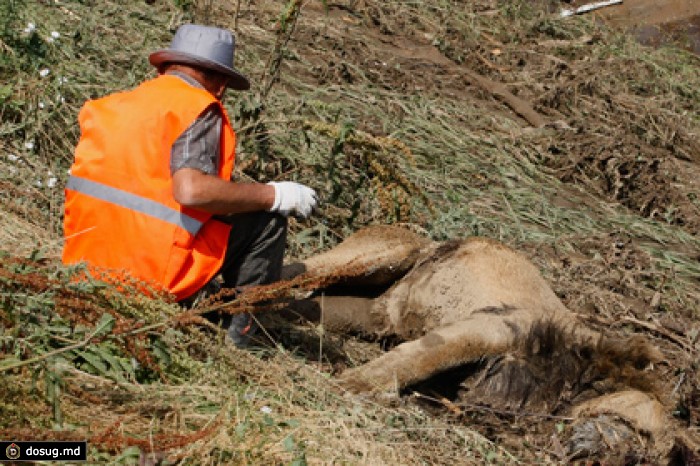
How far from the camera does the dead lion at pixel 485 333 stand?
5062 millimetres

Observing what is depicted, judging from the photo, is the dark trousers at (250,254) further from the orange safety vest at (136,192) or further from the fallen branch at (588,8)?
the fallen branch at (588,8)

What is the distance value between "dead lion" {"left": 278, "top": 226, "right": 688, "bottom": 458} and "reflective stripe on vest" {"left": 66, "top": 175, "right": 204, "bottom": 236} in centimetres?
92

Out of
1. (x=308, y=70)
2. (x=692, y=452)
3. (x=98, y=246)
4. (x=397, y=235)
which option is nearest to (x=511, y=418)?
(x=692, y=452)

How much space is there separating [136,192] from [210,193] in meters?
0.33

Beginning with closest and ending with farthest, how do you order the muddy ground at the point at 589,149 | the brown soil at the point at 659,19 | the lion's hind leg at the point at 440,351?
1. the lion's hind leg at the point at 440,351
2. the muddy ground at the point at 589,149
3. the brown soil at the point at 659,19

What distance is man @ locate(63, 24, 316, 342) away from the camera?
4.52 meters

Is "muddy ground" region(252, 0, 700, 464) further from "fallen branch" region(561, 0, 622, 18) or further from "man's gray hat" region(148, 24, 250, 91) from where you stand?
"man's gray hat" region(148, 24, 250, 91)

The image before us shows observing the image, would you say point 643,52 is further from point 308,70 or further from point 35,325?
point 35,325

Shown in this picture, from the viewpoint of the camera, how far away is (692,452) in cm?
520

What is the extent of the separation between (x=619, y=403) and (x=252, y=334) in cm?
186

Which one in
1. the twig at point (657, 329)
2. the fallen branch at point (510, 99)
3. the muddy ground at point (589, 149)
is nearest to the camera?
the muddy ground at point (589, 149)

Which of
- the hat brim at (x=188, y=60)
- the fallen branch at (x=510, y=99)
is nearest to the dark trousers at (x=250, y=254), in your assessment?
the hat brim at (x=188, y=60)

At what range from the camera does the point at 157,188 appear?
4.54m

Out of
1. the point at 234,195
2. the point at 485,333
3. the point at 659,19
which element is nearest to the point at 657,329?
the point at 485,333
